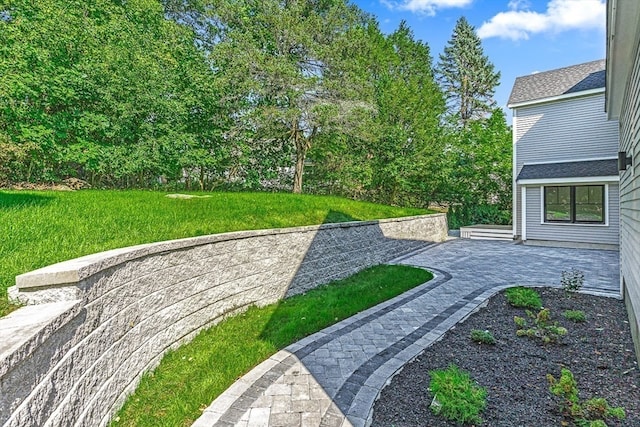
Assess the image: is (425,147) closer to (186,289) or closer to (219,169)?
(219,169)

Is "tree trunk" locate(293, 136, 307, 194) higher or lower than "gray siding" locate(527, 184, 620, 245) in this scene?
higher

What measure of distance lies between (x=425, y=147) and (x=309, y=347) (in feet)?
46.1

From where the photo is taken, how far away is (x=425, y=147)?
16.2 meters

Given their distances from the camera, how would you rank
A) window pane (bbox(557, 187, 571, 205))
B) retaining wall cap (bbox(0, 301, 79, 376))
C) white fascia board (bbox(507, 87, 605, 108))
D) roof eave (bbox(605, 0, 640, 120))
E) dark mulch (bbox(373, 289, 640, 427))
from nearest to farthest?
1. retaining wall cap (bbox(0, 301, 79, 376))
2. dark mulch (bbox(373, 289, 640, 427))
3. roof eave (bbox(605, 0, 640, 120))
4. white fascia board (bbox(507, 87, 605, 108))
5. window pane (bbox(557, 187, 571, 205))

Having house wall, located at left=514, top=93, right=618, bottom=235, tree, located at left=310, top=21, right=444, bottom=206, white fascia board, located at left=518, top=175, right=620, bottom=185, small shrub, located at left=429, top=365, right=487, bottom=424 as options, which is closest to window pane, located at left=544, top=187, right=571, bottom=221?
white fascia board, located at left=518, top=175, right=620, bottom=185

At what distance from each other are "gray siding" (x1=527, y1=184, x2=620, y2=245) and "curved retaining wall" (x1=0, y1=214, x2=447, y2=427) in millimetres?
10179

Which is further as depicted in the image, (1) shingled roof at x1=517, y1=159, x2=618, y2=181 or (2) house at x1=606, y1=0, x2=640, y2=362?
(1) shingled roof at x1=517, y1=159, x2=618, y2=181

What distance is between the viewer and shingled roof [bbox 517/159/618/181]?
35.7ft

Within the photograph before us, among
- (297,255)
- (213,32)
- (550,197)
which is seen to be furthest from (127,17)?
(550,197)

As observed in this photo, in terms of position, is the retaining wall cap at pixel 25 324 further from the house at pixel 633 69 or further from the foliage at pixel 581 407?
the house at pixel 633 69

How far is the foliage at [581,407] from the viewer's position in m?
2.53

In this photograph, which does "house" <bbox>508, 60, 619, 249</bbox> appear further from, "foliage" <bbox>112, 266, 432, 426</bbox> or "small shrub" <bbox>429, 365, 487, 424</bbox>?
"small shrub" <bbox>429, 365, 487, 424</bbox>

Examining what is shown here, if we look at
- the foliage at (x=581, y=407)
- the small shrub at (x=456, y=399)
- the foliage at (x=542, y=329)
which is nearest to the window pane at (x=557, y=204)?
the foliage at (x=542, y=329)

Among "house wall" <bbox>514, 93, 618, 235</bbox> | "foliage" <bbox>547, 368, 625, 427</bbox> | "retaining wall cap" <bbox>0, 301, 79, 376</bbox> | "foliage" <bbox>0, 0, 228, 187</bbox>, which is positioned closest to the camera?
"retaining wall cap" <bbox>0, 301, 79, 376</bbox>
